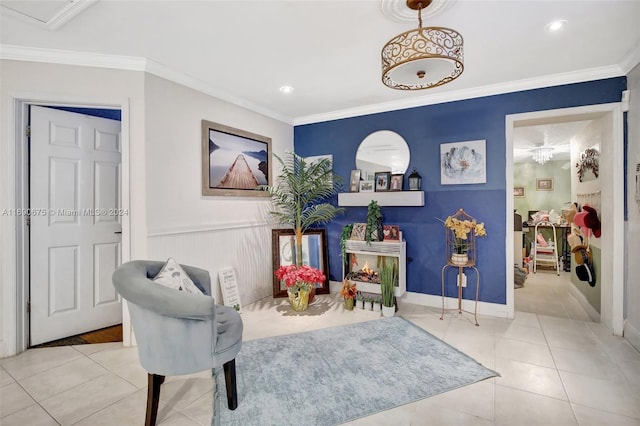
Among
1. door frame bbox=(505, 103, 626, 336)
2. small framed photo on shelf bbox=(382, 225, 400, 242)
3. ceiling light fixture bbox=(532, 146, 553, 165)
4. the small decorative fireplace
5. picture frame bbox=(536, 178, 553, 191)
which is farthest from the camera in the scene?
picture frame bbox=(536, 178, 553, 191)

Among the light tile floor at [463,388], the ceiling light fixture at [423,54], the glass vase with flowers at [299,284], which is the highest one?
the ceiling light fixture at [423,54]

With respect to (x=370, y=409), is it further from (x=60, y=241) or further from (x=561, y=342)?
(x=60, y=241)

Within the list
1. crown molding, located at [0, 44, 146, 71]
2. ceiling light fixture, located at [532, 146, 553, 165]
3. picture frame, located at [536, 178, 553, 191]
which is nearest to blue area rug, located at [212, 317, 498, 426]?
crown molding, located at [0, 44, 146, 71]

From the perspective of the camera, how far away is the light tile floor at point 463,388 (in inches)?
68.8

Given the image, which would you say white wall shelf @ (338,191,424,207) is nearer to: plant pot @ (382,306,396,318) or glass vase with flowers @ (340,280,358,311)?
glass vase with flowers @ (340,280,358,311)

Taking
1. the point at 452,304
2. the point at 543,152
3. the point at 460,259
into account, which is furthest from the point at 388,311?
the point at 543,152

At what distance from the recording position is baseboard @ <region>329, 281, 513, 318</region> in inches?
129

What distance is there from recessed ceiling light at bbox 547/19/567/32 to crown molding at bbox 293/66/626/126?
0.96 metres

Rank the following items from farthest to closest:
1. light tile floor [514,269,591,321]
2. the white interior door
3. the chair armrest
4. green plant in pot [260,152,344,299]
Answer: green plant in pot [260,152,344,299], light tile floor [514,269,591,321], the white interior door, the chair armrest

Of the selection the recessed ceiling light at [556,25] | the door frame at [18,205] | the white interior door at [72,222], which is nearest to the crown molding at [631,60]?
the recessed ceiling light at [556,25]

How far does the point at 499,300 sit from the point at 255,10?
354cm

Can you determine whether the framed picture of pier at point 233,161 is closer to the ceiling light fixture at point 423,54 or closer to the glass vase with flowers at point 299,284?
the glass vase with flowers at point 299,284

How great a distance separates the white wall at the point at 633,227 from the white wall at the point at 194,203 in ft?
12.2

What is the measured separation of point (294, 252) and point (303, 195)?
2.55 feet
